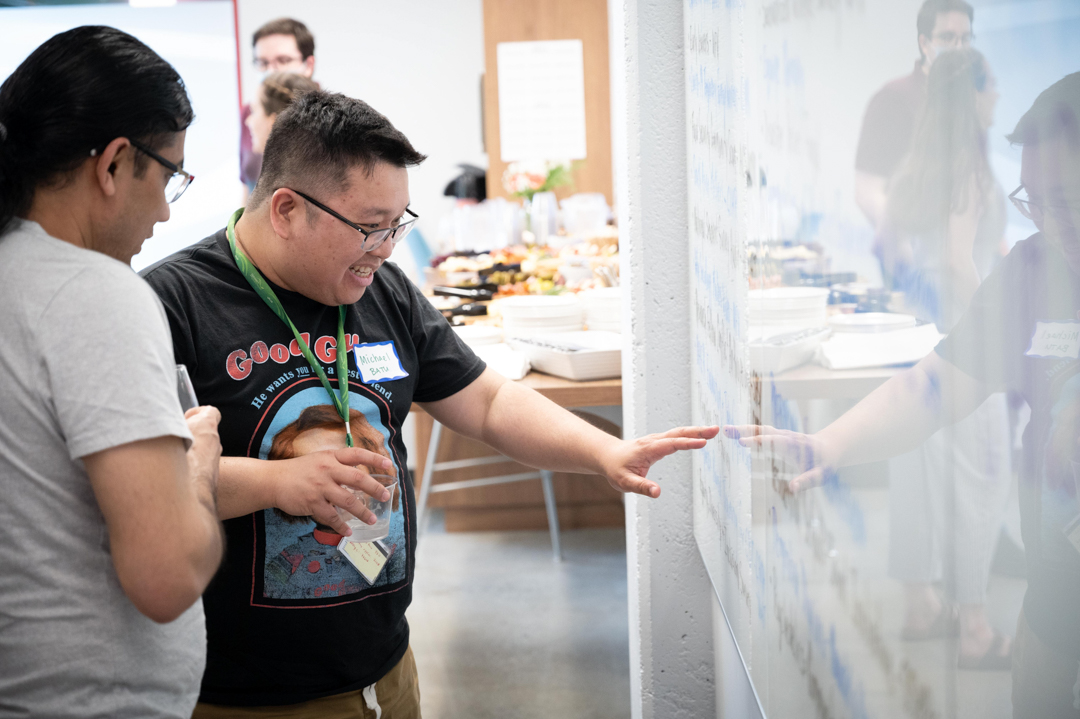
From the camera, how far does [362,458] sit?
112cm

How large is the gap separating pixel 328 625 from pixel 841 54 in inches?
39.3

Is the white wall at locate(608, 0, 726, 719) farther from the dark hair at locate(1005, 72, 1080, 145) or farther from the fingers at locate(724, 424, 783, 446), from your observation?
the dark hair at locate(1005, 72, 1080, 145)

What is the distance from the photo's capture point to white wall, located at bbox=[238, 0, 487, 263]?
661 cm

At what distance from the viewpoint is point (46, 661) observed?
790mm

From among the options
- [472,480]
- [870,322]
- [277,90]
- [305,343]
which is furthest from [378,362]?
[472,480]

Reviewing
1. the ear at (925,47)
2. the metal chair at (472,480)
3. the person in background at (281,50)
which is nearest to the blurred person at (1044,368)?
the ear at (925,47)

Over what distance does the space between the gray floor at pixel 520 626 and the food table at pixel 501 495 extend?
0.07 metres

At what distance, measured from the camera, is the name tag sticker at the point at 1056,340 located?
1.44ft

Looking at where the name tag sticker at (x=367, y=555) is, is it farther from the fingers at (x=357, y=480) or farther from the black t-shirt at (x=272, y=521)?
the fingers at (x=357, y=480)

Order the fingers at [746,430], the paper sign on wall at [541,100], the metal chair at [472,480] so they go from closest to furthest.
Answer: the fingers at [746,430]
the metal chair at [472,480]
the paper sign on wall at [541,100]

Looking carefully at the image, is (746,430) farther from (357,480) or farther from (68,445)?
(68,445)

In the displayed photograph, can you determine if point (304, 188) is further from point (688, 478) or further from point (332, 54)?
point (332, 54)

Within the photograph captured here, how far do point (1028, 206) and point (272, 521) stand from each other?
104 cm

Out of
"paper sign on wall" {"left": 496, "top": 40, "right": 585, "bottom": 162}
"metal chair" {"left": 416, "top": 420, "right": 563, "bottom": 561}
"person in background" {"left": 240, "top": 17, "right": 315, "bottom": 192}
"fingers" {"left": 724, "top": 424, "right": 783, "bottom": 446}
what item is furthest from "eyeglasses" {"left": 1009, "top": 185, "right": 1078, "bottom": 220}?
"paper sign on wall" {"left": 496, "top": 40, "right": 585, "bottom": 162}
